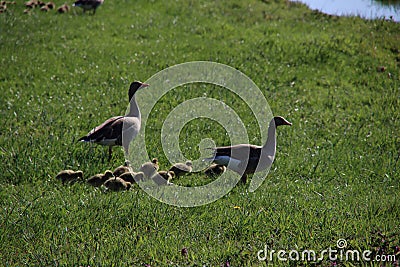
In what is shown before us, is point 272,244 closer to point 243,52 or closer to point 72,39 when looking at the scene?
point 243,52

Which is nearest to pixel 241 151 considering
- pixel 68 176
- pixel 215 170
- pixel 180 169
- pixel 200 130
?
pixel 215 170

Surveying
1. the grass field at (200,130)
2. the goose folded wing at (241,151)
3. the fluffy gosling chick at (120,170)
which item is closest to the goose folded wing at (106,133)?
the grass field at (200,130)

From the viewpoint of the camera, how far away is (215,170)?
352 inches

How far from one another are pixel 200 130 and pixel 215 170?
2.12 meters

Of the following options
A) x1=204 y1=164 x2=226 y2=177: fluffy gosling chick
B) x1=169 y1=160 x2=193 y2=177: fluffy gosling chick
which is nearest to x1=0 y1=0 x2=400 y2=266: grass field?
x1=169 y1=160 x2=193 y2=177: fluffy gosling chick

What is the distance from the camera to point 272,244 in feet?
19.8

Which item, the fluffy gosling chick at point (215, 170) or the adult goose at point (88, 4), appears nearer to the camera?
the fluffy gosling chick at point (215, 170)

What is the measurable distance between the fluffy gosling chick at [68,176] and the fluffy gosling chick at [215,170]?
2135mm

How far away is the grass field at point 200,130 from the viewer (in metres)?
6.18

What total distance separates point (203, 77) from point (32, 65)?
15.9 feet

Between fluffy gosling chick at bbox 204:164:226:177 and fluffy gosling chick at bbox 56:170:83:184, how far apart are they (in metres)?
2.14

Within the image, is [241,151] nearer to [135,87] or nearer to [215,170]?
[215,170]

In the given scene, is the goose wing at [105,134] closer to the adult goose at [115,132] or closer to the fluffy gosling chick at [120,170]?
the adult goose at [115,132]

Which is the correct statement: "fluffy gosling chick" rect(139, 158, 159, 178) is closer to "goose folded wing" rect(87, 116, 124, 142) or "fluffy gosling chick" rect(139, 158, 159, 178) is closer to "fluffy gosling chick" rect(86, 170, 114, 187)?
"fluffy gosling chick" rect(86, 170, 114, 187)
